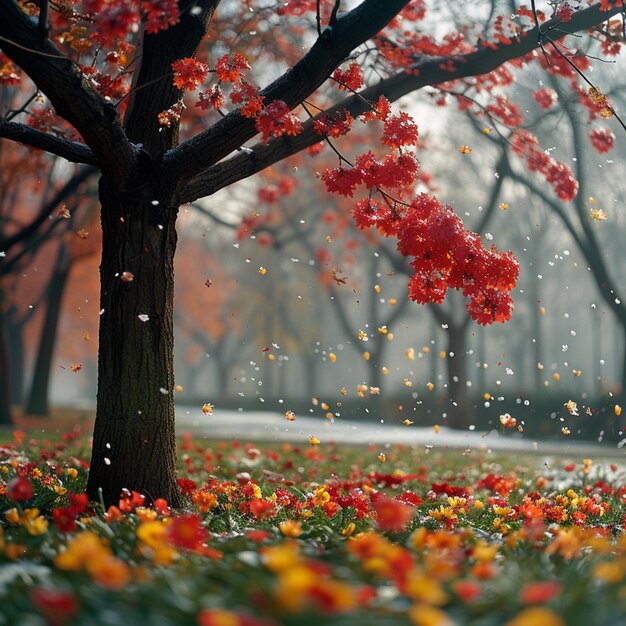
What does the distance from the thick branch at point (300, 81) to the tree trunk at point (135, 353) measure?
302mm

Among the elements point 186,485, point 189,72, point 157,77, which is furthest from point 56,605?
point 157,77

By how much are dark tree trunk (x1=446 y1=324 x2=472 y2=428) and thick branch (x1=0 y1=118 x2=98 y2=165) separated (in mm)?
11940

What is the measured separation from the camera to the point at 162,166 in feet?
18.7

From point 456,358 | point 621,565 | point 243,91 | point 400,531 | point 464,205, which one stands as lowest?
point 400,531

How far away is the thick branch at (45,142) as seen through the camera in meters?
5.42

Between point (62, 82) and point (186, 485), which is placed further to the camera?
point (186, 485)

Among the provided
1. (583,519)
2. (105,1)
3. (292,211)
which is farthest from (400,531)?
(292,211)

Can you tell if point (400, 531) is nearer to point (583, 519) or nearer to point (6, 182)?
point (583, 519)

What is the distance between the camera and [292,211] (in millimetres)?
24547

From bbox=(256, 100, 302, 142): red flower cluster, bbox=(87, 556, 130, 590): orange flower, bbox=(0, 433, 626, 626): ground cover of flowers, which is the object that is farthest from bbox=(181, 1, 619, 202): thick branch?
bbox=(87, 556, 130, 590): orange flower

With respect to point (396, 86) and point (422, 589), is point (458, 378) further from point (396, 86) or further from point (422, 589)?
point (422, 589)

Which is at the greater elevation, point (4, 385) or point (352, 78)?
point (352, 78)

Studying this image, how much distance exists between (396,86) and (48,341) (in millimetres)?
13282

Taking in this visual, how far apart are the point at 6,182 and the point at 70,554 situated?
1559cm
